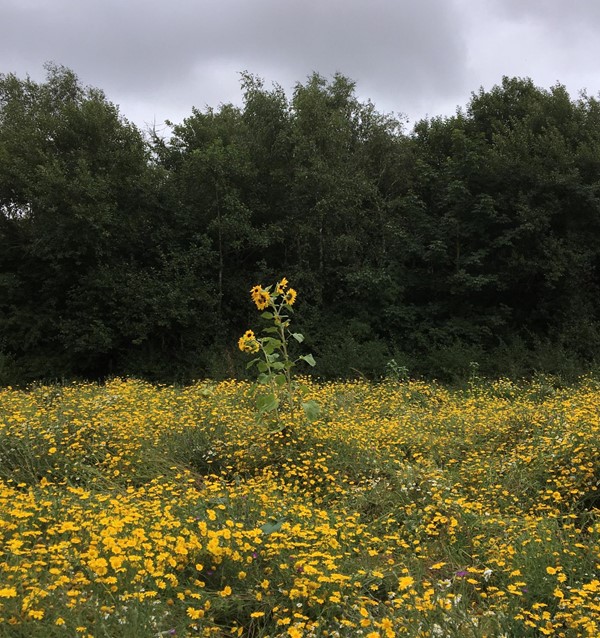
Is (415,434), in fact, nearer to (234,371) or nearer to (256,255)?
(234,371)

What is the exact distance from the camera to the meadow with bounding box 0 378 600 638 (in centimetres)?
216

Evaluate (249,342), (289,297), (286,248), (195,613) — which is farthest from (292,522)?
(286,248)

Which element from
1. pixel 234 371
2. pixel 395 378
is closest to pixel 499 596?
pixel 395 378

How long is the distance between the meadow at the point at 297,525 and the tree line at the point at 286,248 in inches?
263

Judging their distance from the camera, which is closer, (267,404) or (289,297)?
(267,404)

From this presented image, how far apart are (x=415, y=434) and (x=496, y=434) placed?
863 mm

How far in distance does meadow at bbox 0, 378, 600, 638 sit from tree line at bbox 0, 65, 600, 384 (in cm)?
667

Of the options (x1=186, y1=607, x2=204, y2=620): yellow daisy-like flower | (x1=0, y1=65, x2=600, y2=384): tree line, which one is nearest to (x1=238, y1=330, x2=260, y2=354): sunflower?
(x1=186, y1=607, x2=204, y2=620): yellow daisy-like flower

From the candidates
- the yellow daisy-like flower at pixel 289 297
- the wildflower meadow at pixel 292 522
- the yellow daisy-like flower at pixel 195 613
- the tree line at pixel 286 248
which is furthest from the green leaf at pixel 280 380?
the tree line at pixel 286 248

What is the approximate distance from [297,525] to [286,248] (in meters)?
11.5

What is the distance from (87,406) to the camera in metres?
5.90

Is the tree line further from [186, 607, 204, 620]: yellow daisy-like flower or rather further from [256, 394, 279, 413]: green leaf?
[186, 607, 204, 620]: yellow daisy-like flower

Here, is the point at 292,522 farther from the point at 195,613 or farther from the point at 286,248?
the point at 286,248

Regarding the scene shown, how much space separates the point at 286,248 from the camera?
13922 millimetres
